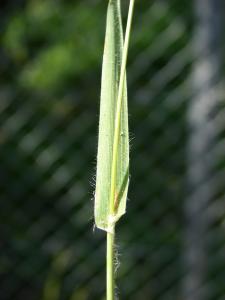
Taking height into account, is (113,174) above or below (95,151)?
below

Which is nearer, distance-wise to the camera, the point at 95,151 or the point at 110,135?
the point at 110,135

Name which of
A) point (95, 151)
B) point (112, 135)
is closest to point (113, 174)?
point (112, 135)

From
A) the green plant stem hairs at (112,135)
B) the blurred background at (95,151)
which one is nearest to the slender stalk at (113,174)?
the green plant stem hairs at (112,135)

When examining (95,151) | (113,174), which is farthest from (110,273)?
(95,151)

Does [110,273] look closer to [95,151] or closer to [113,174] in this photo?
[113,174]

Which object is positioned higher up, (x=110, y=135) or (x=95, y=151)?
(x=95, y=151)

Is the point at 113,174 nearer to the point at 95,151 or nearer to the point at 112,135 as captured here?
the point at 112,135

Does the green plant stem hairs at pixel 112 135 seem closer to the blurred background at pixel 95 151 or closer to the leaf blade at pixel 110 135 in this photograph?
the leaf blade at pixel 110 135
